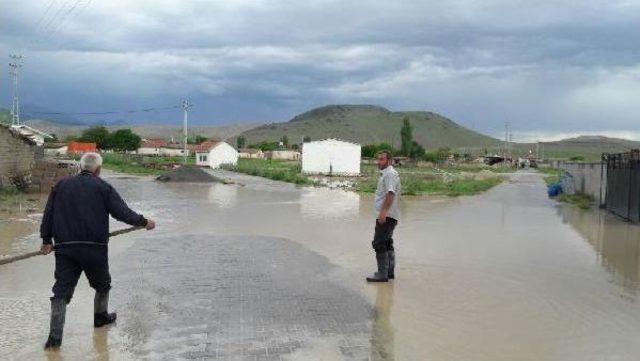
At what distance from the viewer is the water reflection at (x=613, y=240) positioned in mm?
9727

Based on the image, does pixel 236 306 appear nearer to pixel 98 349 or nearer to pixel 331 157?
pixel 98 349

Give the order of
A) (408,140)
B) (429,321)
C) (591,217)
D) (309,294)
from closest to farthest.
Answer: (429,321) → (309,294) → (591,217) → (408,140)

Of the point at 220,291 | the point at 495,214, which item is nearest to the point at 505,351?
the point at 220,291

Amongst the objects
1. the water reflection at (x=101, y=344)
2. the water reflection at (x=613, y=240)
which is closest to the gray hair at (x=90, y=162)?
the water reflection at (x=101, y=344)

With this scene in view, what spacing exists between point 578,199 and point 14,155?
21.6 m

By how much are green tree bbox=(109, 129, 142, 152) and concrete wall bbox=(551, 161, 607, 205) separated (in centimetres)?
10267

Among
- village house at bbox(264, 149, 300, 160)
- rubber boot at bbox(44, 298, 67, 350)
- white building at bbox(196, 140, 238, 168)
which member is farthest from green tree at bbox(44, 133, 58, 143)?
village house at bbox(264, 149, 300, 160)

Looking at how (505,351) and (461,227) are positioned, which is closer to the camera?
(505,351)

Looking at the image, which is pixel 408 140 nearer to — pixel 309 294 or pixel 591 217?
pixel 591 217

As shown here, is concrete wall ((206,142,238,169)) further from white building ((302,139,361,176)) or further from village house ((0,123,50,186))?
village house ((0,123,50,186))

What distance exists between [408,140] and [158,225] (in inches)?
3768

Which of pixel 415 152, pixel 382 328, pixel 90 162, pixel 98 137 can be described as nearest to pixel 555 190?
pixel 382 328

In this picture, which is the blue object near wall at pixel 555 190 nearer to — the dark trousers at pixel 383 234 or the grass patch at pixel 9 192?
the grass patch at pixel 9 192

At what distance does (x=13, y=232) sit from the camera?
13.1 meters
